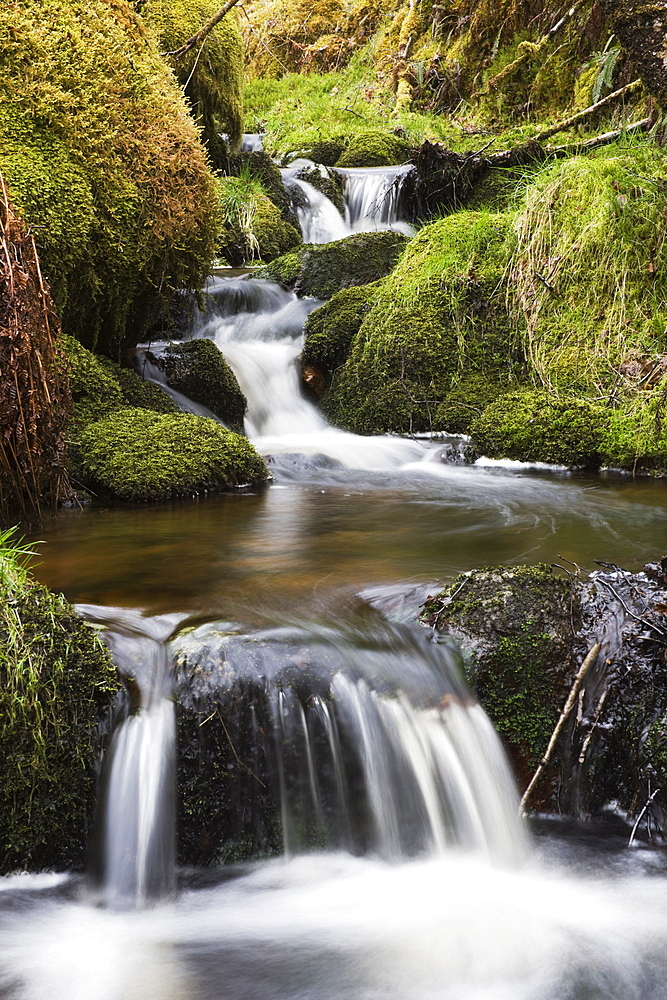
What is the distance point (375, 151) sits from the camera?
12750 millimetres

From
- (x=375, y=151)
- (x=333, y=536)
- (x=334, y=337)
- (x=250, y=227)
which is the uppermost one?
(x=375, y=151)

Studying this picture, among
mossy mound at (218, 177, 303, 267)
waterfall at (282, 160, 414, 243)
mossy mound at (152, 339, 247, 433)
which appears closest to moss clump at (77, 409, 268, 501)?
mossy mound at (152, 339, 247, 433)

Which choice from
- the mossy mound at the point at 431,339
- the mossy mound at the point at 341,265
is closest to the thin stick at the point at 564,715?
the mossy mound at the point at 431,339

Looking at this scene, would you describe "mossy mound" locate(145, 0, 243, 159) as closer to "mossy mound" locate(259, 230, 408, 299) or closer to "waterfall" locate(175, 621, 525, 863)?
"mossy mound" locate(259, 230, 408, 299)

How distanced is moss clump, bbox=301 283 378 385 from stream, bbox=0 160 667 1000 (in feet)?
13.8

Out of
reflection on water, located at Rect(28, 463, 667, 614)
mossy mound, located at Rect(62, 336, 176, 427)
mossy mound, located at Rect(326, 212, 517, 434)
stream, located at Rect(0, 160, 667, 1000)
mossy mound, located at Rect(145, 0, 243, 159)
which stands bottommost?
stream, located at Rect(0, 160, 667, 1000)

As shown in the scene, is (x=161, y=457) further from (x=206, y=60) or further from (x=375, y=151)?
(x=375, y=151)

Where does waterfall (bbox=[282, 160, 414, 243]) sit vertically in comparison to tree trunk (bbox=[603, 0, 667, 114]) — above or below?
above

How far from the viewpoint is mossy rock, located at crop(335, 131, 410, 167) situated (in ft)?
41.7

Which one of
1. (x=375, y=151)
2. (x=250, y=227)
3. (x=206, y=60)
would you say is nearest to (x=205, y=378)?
(x=250, y=227)

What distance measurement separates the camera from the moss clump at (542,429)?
6250 mm

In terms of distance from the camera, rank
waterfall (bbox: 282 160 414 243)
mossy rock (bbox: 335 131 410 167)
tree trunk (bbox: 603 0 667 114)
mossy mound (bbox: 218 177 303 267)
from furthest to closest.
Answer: mossy rock (bbox: 335 131 410 167) → waterfall (bbox: 282 160 414 243) → mossy mound (bbox: 218 177 303 267) → tree trunk (bbox: 603 0 667 114)

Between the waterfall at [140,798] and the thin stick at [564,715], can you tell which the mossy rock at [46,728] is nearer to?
the waterfall at [140,798]

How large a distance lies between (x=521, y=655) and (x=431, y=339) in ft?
16.2
